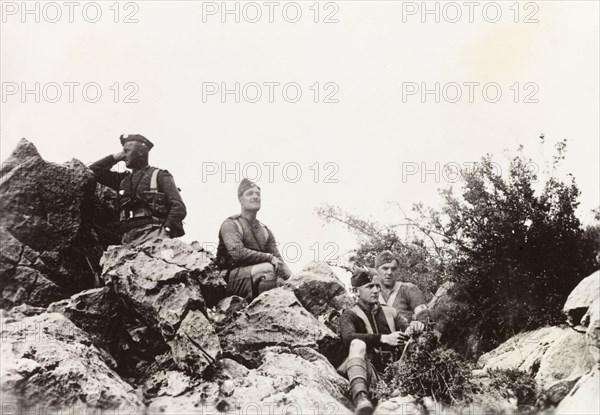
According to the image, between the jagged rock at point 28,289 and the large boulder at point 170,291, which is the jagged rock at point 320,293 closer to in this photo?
the large boulder at point 170,291

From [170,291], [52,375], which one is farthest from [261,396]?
[52,375]

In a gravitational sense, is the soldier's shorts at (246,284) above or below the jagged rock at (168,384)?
above

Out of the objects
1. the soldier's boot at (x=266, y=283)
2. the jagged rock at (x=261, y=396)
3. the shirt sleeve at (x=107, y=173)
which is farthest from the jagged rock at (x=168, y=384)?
the shirt sleeve at (x=107, y=173)

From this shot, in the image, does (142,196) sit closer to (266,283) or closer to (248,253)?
(248,253)

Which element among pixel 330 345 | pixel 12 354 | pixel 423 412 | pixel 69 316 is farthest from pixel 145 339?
pixel 423 412

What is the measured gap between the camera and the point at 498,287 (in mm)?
8773

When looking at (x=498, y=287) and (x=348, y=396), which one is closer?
(x=348, y=396)

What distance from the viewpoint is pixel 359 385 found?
6.79 metres

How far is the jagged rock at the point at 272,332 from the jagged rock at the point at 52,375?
1580mm

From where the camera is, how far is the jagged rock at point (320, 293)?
29.7ft

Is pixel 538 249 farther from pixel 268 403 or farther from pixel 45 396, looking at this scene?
pixel 45 396

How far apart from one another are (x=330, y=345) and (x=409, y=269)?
3224 millimetres

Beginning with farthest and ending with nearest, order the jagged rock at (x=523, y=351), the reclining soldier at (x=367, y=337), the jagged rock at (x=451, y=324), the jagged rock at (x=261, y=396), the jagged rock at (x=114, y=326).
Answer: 1. the jagged rock at (x=451, y=324)
2. the jagged rock at (x=523, y=351)
3. the jagged rock at (x=114, y=326)
4. the reclining soldier at (x=367, y=337)
5. the jagged rock at (x=261, y=396)

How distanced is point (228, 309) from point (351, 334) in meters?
1.81
